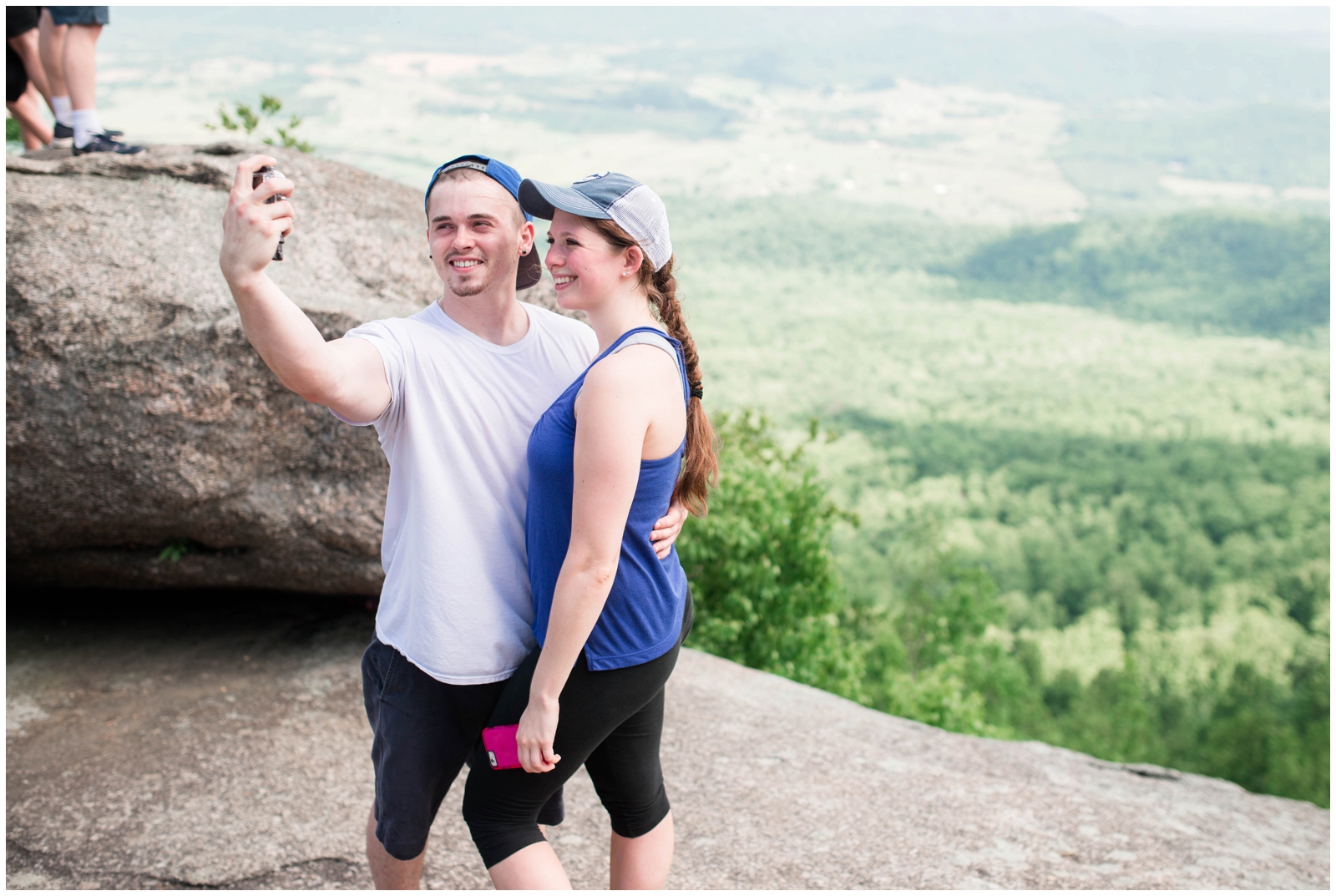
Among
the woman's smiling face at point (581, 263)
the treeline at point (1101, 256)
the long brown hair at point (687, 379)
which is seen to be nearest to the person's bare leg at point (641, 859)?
the long brown hair at point (687, 379)

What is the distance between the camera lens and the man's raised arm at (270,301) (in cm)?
171

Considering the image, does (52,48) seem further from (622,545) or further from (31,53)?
(622,545)

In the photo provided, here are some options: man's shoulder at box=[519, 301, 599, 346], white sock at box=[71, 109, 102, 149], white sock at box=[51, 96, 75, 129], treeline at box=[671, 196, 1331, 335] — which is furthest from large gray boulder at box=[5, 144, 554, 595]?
treeline at box=[671, 196, 1331, 335]

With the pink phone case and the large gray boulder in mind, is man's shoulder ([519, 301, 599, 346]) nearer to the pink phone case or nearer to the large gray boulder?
the pink phone case

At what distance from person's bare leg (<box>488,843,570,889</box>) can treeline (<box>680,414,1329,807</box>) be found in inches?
187

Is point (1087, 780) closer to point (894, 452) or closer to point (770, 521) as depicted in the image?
point (770, 521)

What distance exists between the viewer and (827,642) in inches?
333

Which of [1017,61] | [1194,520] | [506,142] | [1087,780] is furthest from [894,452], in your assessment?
[1017,61]

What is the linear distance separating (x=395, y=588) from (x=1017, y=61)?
350 ft

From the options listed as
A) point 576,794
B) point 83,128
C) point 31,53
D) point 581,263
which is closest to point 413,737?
point 581,263

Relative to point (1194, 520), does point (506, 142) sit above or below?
above

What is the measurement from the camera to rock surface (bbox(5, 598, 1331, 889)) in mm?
3379

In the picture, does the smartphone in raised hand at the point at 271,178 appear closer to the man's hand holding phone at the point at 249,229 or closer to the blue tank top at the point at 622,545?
the man's hand holding phone at the point at 249,229

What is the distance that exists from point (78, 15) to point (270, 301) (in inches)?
158
